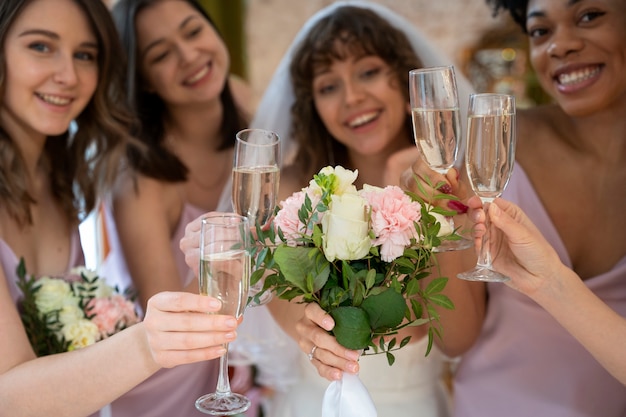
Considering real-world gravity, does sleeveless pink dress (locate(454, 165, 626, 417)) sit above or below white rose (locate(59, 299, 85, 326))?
below

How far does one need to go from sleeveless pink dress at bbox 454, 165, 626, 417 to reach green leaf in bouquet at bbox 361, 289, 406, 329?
934mm

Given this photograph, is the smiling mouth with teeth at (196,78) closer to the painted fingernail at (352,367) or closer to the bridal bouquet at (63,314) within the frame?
the bridal bouquet at (63,314)

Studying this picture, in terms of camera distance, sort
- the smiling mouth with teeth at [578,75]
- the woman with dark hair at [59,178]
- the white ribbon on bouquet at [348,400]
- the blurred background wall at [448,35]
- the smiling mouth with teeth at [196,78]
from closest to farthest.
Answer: the white ribbon on bouquet at [348,400]
the woman with dark hair at [59,178]
the smiling mouth with teeth at [578,75]
the smiling mouth with teeth at [196,78]
the blurred background wall at [448,35]

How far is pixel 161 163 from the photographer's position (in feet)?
9.50

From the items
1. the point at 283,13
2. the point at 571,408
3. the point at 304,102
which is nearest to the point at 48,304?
the point at 304,102

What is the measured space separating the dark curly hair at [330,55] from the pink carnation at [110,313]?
0.92m

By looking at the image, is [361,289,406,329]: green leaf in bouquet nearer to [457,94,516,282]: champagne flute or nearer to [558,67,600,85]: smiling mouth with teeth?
[457,94,516,282]: champagne flute

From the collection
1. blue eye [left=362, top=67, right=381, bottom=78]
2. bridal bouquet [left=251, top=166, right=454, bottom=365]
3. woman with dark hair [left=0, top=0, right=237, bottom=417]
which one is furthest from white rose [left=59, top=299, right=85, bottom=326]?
blue eye [left=362, top=67, right=381, bottom=78]

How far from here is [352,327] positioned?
1.46m

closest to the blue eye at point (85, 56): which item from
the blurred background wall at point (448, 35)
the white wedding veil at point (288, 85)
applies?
the white wedding veil at point (288, 85)

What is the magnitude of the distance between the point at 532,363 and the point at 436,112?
103 centimetres

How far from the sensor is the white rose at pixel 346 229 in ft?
4.60

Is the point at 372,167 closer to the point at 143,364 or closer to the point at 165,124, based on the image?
the point at 165,124

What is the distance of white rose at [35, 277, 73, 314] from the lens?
2.07 meters
